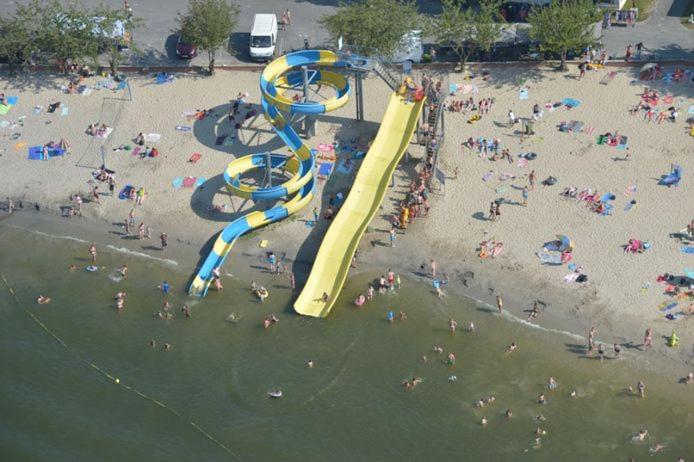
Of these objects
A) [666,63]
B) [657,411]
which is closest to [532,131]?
[666,63]

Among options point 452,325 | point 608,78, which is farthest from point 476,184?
point 608,78

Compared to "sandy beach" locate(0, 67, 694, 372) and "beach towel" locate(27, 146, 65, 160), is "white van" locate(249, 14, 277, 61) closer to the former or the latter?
"sandy beach" locate(0, 67, 694, 372)

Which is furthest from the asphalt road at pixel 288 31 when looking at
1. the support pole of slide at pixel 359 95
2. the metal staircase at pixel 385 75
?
the metal staircase at pixel 385 75

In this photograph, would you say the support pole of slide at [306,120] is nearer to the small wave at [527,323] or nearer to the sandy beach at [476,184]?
the sandy beach at [476,184]

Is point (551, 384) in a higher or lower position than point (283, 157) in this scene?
lower

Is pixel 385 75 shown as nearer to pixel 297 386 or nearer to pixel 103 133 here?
pixel 103 133

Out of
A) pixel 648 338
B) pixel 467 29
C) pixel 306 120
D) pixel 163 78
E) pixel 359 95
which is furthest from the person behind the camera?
pixel 163 78

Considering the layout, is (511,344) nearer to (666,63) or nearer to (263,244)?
(263,244)
